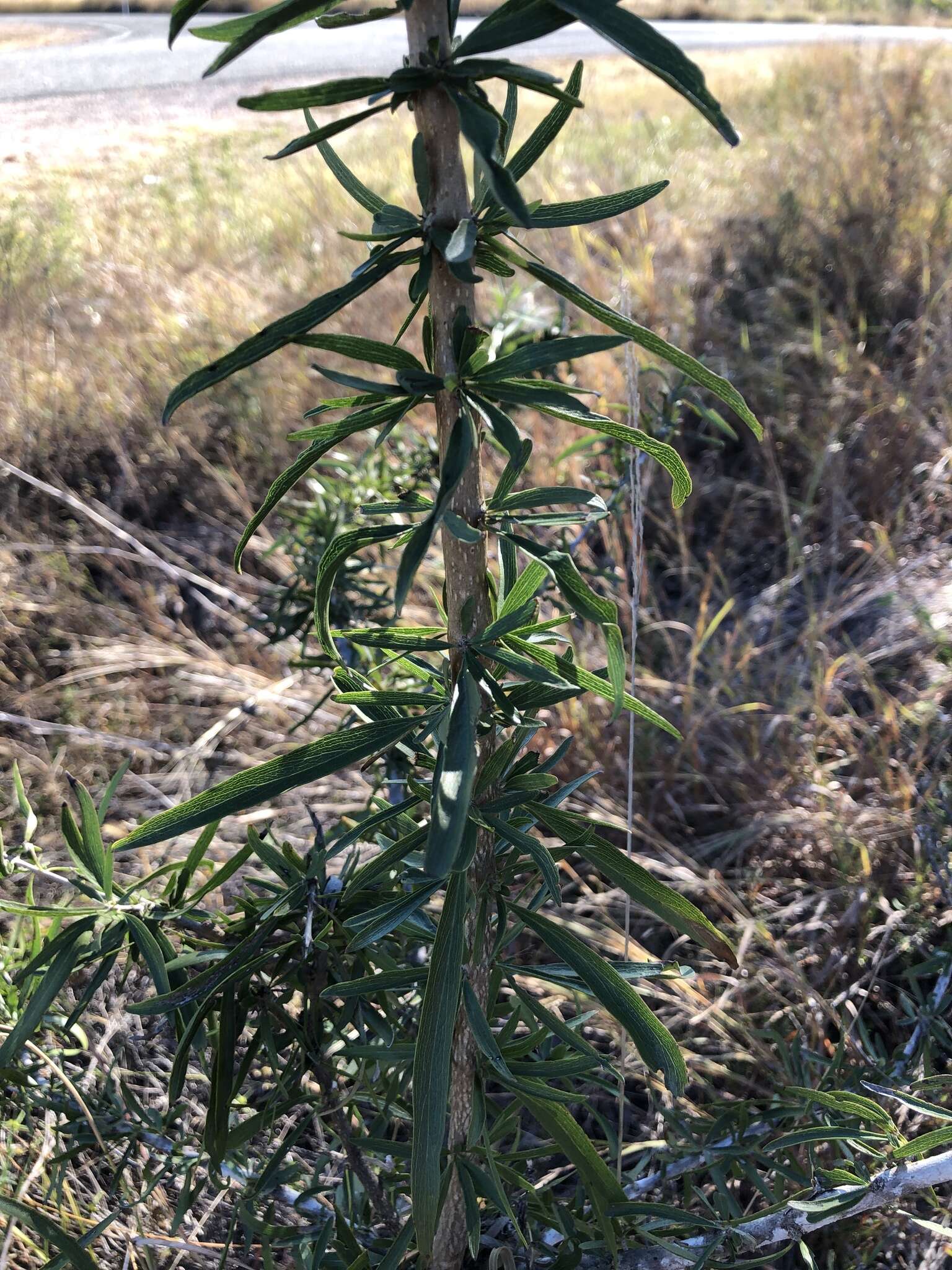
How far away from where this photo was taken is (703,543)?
2482 millimetres

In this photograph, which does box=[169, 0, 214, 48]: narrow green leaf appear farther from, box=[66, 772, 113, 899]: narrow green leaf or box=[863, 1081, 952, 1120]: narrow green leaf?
box=[863, 1081, 952, 1120]: narrow green leaf

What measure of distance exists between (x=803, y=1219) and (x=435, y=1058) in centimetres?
43

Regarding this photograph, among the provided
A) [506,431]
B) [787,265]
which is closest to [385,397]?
[506,431]

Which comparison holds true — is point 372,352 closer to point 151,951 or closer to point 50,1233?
point 151,951

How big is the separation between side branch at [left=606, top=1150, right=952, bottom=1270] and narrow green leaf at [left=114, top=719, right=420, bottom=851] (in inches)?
20.1

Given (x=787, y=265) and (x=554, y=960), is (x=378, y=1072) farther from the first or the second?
(x=787, y=265)

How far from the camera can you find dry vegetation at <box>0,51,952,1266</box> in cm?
146

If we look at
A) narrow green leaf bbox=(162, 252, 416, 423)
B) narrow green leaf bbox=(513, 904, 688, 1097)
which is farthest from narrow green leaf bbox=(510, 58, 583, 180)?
narrow green leaf bbox=(513, 904, 688, 1097)

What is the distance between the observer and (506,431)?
0.47 metres

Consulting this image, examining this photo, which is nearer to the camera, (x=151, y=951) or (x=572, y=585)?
(x=572, y=585)

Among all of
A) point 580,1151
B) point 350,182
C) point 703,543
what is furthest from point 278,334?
point 703,543

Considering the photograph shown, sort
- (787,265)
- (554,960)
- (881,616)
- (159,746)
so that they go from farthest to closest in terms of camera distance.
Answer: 1. (787,265)
2. (881,616)
3. (159,746)
4. (554,960)

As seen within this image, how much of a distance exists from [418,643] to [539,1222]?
2.08ft

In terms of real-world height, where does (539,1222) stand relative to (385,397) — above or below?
below
